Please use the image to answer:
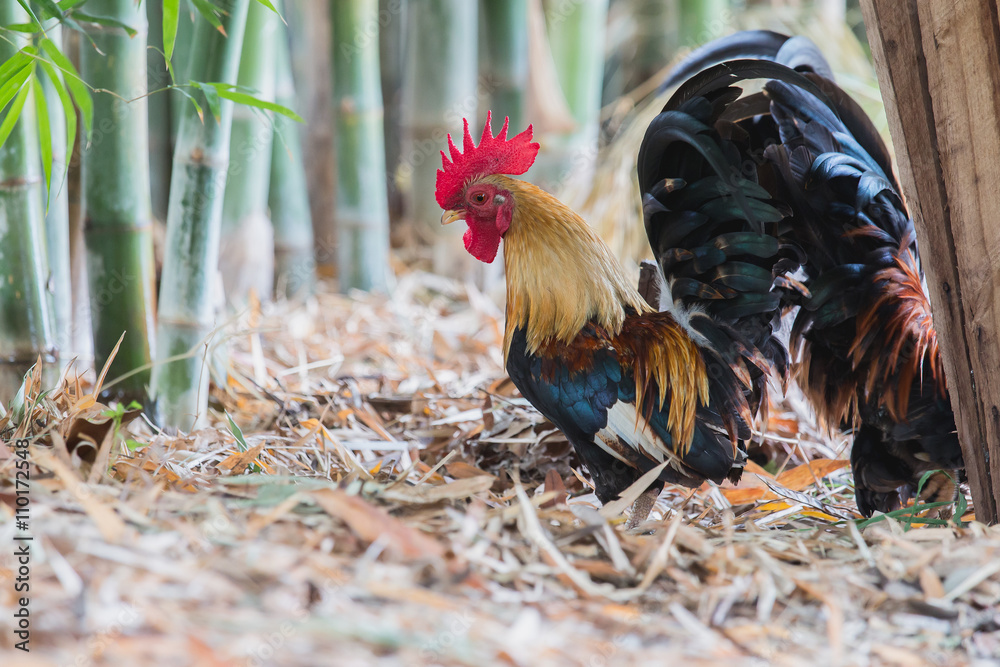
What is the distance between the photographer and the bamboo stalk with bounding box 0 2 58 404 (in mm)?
1977

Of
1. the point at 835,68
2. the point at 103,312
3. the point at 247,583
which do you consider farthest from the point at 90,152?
the point at 835,68

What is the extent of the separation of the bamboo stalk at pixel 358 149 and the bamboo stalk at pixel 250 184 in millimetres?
462

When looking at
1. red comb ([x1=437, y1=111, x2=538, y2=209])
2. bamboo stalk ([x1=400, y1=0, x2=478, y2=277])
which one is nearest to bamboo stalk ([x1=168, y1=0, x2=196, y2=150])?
red comb ([x1=437, y1=111, x2=538, y2=209])

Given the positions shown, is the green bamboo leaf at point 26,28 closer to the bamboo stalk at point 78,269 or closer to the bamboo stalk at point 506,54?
the bamboo stalk at point 78,269

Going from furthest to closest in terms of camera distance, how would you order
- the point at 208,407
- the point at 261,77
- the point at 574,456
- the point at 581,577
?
the point at 261,77
the point at 208,407
the point at 574,456
the point at 581,577

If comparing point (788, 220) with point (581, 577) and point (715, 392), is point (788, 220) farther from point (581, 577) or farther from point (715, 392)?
point (581, 577)

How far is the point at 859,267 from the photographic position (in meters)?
2.22

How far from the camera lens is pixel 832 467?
2.56 metres

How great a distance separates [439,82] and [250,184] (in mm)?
1606

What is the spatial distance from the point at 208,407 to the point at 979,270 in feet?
7.89

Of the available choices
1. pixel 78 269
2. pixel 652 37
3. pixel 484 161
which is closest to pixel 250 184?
pixel 78 269

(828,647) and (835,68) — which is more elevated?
(835,68)

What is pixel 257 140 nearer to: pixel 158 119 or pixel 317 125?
pixel 158 119

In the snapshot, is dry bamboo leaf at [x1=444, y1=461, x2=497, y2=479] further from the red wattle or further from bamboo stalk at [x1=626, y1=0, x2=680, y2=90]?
bamboo stalk at [x1=626, y1=0, x2=680, y2=90]
